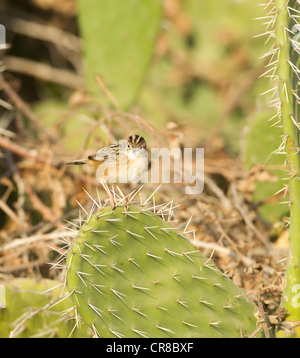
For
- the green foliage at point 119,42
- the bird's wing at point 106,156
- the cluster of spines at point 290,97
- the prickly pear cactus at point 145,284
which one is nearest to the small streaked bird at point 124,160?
the bird's wing at point 106,156

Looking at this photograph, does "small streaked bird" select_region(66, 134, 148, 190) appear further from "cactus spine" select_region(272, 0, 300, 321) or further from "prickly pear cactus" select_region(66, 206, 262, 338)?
"cactus spine" select_region(272, 0, 300, 321)

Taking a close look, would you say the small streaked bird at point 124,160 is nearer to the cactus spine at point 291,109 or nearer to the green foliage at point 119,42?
the cactus spine at point 291,109

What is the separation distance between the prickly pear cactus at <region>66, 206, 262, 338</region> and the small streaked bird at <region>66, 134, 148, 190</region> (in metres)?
0.38

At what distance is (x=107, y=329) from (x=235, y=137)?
7.08ft

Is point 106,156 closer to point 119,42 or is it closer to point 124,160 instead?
point 124,160

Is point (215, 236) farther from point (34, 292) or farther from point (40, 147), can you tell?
point (40, 147)

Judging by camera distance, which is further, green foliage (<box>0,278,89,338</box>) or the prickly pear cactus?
green foliage (<box>0,278,89,338</box>)

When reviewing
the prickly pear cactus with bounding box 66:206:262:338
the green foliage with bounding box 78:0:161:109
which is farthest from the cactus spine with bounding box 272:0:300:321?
the green foliage with bounding box 78:0:161:109

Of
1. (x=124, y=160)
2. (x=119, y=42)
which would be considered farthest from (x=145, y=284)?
(x=119, y=42)

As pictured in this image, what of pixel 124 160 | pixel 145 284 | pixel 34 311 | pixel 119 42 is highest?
pixel 119 42

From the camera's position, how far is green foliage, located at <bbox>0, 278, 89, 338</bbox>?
1.81 m

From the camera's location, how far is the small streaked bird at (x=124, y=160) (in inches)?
72.4

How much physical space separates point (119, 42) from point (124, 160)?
134 cm

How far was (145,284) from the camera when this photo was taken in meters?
1.43
